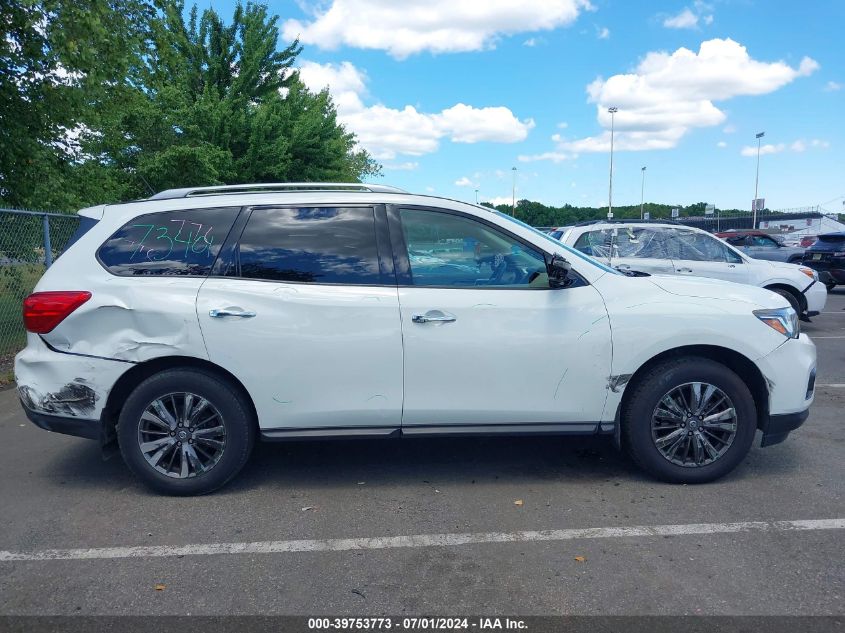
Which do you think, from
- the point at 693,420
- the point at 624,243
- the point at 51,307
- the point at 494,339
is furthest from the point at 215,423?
the point at 624,243

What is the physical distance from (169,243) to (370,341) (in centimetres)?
144

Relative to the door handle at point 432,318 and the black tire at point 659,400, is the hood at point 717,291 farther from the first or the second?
the door handle at point 432,318

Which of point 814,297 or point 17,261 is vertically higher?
point 17,261

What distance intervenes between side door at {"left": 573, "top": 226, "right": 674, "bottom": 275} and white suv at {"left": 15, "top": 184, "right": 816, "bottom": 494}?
5729mm

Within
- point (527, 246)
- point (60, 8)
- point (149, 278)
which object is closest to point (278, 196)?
point (149, 278)

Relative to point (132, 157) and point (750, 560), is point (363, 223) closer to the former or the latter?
point (750, 560)

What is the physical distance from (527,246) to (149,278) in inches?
93.5

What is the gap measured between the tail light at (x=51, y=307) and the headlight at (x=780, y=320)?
4.21m

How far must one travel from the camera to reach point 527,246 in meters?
4.25

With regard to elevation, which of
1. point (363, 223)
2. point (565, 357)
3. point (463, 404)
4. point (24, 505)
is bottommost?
point (24, 505)

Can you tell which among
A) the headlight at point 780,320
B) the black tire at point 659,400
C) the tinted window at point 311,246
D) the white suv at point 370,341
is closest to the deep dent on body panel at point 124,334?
the white suv at point 370,341

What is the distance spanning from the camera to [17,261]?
8.48 metres

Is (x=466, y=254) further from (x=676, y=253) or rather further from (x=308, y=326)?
(x=676, y=253)

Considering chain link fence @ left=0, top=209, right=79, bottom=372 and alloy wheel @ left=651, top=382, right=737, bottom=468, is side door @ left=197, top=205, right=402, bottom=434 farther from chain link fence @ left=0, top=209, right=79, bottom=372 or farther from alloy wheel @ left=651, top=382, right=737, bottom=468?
chain link fence @ left=0, top=209, right=79, bottom=372
